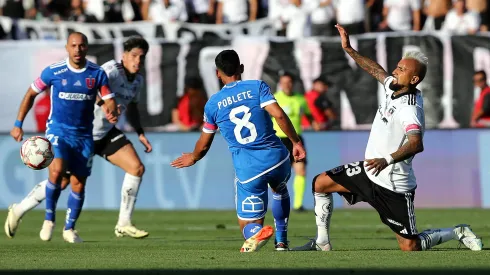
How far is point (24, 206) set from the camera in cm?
1386

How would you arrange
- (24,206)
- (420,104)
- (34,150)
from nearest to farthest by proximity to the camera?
(420,104) → (34,150) → (24,206)

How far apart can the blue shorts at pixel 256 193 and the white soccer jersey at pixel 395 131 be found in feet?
2.83

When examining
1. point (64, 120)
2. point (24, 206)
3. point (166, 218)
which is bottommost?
point (166, 218)

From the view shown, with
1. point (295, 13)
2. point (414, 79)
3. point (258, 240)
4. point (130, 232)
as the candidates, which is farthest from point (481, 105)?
point (258, 240)

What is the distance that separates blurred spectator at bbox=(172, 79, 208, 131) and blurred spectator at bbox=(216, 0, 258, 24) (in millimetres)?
2036

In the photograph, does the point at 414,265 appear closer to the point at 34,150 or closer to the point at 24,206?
the point at 34,150

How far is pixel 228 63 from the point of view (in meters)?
10.6

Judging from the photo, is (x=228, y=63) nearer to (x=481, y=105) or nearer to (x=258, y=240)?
(x=258, y=240)

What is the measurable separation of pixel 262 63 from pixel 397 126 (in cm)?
1130

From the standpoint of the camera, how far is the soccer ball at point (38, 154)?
12.8 meters

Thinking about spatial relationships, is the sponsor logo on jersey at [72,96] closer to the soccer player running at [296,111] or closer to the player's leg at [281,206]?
the player's leg at [281,206]

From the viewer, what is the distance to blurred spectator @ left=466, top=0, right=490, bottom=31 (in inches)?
904

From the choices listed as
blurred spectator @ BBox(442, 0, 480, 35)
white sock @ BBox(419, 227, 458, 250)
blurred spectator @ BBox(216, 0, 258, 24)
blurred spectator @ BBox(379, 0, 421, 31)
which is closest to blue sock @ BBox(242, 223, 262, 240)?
white sock @ BBox(419, 227, 458, 250)

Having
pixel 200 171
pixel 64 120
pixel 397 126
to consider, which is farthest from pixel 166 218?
pixel 397 126
